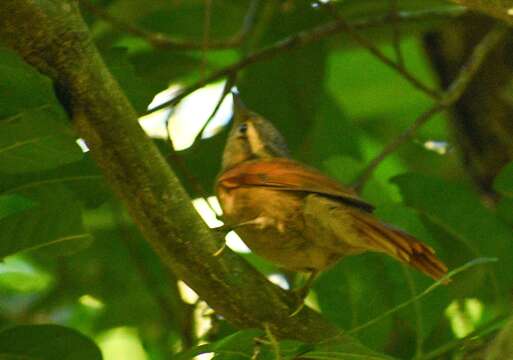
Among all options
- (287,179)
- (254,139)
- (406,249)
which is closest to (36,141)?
(406,249)

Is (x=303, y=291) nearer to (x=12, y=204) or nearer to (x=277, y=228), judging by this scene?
(x=277, y=228)

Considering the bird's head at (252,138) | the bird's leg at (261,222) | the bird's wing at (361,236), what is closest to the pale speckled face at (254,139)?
the bird's head at (252,138)

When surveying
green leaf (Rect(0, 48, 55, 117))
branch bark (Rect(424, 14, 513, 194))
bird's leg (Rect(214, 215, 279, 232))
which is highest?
green leaf (Rect(0, 48, 55, 117))

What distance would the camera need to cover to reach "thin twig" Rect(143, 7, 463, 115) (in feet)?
13.0

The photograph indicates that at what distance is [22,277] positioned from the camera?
4281 mm

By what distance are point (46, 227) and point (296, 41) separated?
171 centimetres

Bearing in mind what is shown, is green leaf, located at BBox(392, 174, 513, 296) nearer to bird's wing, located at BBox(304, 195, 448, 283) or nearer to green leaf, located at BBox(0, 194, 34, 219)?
bird's wing, located at BBox(304, 195, 448, 283)

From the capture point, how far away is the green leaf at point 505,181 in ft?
10.6

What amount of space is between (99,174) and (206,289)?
73cm

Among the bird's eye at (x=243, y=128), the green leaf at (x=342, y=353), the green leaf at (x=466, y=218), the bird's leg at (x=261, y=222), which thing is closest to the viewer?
the green leaf at (x=342, y=353)

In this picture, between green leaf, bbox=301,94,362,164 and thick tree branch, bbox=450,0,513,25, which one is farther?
green leaf, bbox=301,94,362,164

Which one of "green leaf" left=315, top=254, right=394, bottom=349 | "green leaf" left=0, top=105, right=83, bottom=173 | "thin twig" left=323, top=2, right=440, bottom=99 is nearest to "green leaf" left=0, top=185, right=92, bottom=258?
"green leaf" left=0, top=105, right=83, bottom=173

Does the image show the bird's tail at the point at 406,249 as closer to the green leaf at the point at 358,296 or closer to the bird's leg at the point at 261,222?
the green leaf at the point at 358,296

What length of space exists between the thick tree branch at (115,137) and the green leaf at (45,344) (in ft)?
1.13
